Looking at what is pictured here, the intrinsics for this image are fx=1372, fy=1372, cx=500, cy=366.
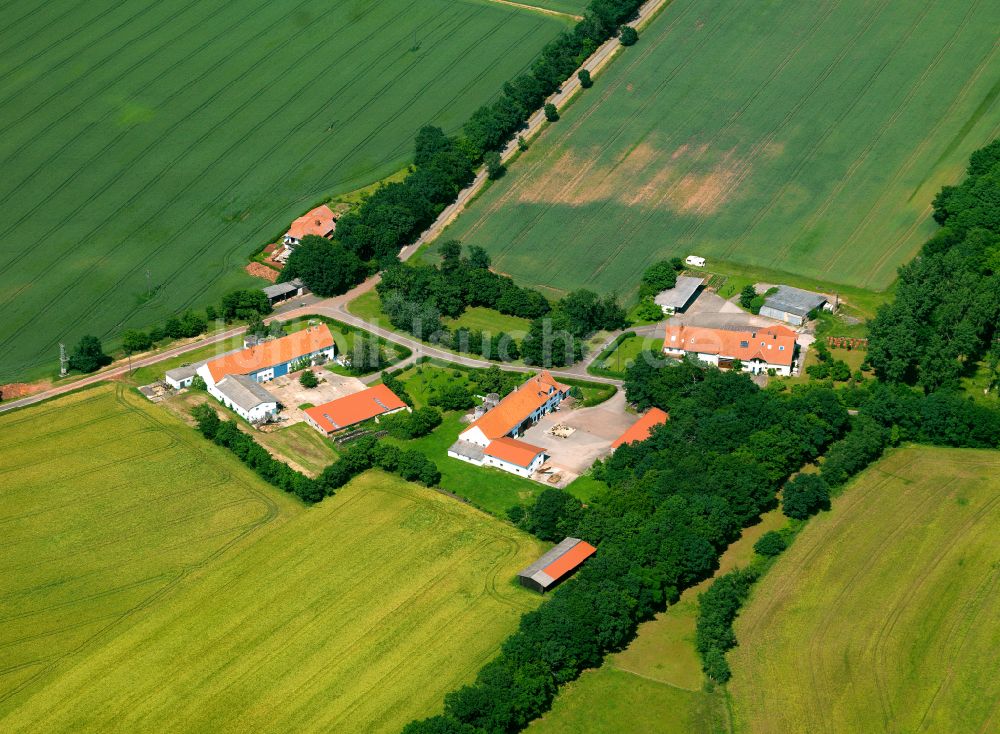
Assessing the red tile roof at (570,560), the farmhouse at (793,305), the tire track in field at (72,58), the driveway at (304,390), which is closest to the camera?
the red tile roof at (570,560)

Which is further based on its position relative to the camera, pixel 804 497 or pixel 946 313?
pixel 946 313

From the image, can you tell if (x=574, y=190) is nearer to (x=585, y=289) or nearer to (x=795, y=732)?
(x=585, y=289)

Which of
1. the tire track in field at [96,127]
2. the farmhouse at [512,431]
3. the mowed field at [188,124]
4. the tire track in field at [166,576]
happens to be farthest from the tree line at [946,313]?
the tire track in field at [96,127]

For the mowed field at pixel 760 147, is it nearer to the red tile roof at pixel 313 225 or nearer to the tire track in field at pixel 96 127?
the red tile roof at pixel 313 225

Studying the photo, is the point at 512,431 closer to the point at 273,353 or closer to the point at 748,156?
the point at 273,353

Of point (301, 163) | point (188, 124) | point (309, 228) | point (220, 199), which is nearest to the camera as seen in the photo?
point (309, 228)

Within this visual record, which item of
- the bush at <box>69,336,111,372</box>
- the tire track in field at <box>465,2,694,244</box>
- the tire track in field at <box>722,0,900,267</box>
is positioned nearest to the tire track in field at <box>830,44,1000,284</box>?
the tire track in field at <box>722,0,900,267</box>

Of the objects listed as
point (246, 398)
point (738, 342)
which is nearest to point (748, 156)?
point (738, 342)
